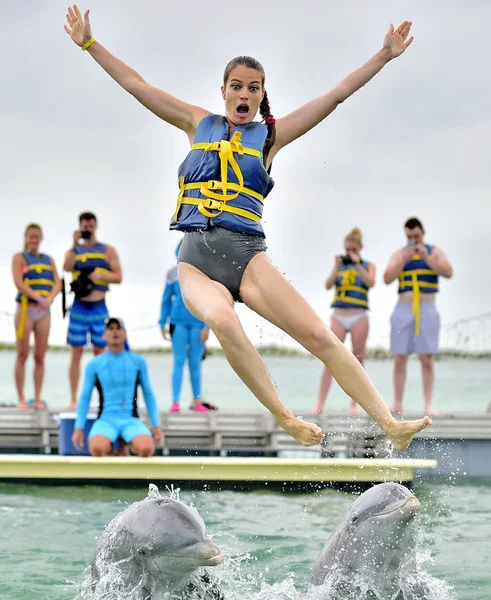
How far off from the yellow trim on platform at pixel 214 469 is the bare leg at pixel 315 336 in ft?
17.4

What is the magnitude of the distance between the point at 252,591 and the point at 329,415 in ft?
21.9

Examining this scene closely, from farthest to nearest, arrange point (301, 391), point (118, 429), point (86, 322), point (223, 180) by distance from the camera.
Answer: point (301, 391) < point (86, 322) < point (118, 429) < point (223, 180)

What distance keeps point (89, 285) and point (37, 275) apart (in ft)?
2.85

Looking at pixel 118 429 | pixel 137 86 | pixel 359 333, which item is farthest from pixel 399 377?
pixel 137 86

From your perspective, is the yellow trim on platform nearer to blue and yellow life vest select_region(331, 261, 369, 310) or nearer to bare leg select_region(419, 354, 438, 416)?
bare leg select_region(419, 354, 438, 416)

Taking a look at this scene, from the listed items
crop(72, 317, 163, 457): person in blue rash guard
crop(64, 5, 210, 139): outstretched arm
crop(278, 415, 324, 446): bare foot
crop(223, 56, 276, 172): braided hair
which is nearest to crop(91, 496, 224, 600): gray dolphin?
crop(278, 415, 324, 446): bare foot

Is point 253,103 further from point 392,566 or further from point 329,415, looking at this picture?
point 329,415

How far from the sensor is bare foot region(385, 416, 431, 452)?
20.4 feet

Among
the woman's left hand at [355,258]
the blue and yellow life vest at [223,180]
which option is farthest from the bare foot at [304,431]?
the woman's left hand at [355,258]

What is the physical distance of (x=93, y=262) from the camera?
45.2 ft

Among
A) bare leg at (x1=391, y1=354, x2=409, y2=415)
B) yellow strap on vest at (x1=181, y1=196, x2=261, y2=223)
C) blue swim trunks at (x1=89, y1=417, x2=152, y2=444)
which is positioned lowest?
blue swim trunks at (x1=89, y1=417, x2=152, y2=444)

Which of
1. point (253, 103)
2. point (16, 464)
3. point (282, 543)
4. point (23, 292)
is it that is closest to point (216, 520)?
point (282, 543)

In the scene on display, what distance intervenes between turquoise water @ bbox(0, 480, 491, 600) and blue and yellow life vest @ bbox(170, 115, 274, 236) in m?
2.46

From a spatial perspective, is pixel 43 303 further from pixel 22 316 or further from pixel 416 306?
pixel 416 306
